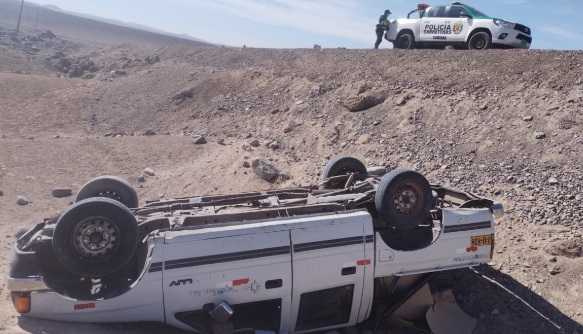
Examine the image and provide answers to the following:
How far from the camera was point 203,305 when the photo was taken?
5.04 m

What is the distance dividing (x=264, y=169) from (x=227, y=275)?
6.65 metres

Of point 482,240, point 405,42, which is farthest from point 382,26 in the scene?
point 482,240

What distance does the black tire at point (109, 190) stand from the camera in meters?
6.33

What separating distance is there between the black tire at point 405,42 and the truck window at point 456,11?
1718 mm

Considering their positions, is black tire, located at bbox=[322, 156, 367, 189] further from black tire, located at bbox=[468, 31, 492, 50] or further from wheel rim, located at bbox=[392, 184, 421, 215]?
black tire, located at bbox=[468, 31, 492, 50]

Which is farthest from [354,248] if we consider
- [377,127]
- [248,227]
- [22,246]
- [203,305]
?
[377,127]

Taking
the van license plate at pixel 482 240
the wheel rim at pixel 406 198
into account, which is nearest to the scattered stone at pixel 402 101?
the van license plate at pixel 482 240

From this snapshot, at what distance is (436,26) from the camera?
A: 1681cm

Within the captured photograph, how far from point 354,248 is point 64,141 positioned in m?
12.9

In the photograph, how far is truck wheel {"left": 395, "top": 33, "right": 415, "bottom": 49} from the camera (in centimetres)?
1800

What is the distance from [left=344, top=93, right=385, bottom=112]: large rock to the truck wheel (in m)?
4.64

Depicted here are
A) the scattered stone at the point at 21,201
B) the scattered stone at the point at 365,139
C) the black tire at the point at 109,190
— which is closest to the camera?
the black tire at the point at 109,190

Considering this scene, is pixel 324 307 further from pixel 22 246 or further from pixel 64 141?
pixel 64 141

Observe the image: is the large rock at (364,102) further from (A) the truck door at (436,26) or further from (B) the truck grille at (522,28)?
(B) the truck grille at (522,28)
